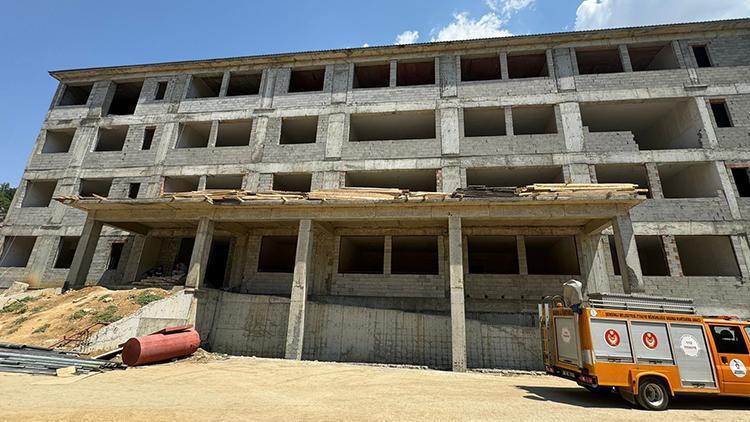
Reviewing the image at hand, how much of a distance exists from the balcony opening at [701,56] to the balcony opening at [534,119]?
7.96 meters

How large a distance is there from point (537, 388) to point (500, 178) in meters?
12.0

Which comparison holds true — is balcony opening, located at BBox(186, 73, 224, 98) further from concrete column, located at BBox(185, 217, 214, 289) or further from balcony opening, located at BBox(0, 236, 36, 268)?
balcony opening, located at BBox(0, 236, 36, 268)

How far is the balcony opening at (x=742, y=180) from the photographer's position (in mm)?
16219

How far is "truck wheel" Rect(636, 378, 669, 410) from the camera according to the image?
6.83 meters

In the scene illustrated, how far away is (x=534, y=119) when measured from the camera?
780 inches

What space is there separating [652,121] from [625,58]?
13.5ft

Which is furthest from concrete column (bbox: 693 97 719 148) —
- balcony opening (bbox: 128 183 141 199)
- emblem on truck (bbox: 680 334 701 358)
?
balcony opening (bbox: 128 183 141 199)

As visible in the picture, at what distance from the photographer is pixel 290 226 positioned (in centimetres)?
1817

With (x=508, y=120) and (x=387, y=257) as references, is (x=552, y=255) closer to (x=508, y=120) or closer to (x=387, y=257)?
(x=508, y=120)

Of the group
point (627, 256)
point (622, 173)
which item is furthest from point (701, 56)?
point (627, 256)

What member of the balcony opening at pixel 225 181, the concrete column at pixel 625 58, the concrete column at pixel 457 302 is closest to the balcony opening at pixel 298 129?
the balcony opening at pixel 225 181

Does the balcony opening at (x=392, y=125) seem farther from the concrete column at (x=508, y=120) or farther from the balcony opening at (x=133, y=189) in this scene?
the balcony opening at (x=133, y=189)

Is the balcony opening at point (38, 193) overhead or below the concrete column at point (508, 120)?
below

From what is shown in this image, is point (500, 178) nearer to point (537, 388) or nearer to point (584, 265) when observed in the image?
point (584, 265)
